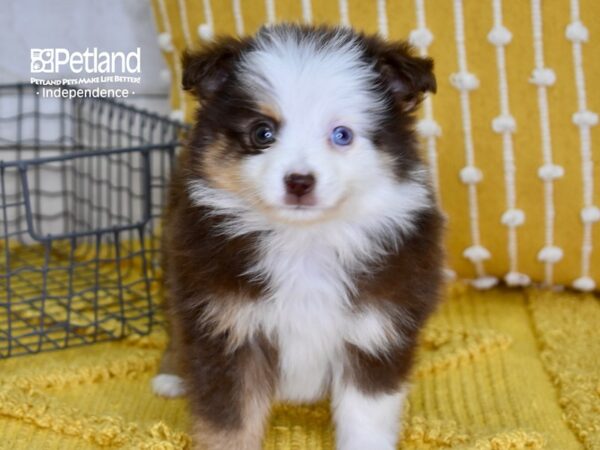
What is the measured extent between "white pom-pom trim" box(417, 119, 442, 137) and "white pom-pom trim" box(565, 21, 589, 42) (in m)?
0.45

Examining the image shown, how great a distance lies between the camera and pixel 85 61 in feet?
11.0

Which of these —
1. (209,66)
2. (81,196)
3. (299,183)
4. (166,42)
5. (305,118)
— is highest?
(166,42)

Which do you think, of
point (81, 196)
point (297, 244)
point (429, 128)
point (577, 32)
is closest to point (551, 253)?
point (429, 128)

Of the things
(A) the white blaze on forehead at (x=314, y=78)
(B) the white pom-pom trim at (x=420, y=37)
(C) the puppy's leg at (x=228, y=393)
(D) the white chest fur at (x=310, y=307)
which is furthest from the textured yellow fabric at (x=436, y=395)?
(B) the white pom-pom trim at (x=420, y=37)

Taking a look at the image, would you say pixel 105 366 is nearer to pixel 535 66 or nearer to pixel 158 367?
pixel 158 367

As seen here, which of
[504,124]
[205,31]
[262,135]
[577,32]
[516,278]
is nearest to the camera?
[262,135]

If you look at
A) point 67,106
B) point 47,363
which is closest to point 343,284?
point 47,363

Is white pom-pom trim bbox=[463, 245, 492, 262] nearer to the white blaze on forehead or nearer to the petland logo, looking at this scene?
the white blaze on forehead

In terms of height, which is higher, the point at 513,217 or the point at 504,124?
the point at 504,124

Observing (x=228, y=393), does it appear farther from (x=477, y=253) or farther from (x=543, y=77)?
(x=543, y=77)

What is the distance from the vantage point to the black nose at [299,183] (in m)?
1.60

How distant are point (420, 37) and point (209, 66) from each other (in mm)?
974

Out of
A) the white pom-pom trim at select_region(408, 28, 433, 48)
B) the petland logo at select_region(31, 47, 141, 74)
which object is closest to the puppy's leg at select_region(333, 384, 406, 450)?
the white pom-pom trim at select_region(408, 28, 433, 48)

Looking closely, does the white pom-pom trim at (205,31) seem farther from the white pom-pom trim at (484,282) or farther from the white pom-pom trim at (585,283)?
the white pom-pom trim at (585,283)
